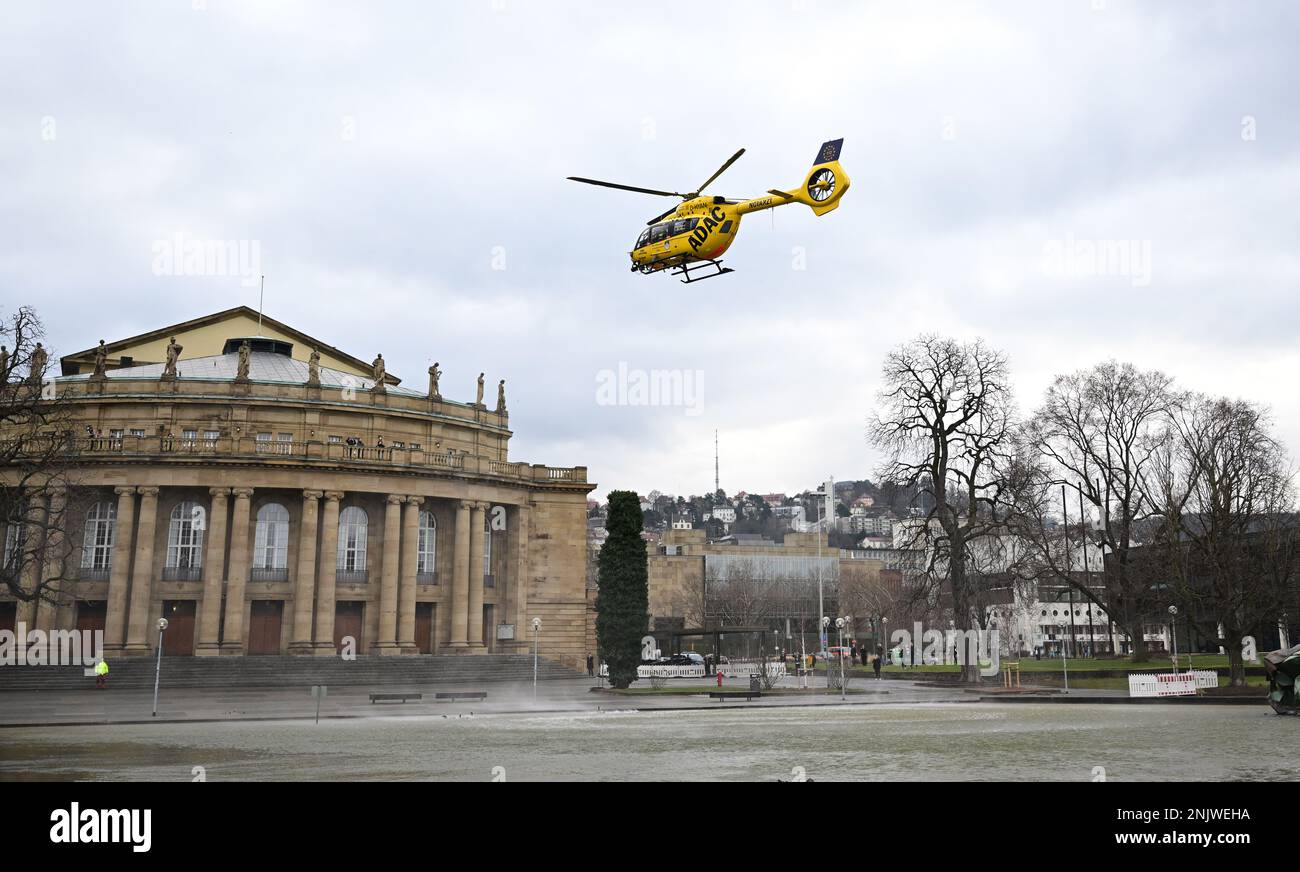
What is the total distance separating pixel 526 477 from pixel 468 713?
40.7 m

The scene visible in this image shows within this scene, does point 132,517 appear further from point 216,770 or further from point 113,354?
point 216,770

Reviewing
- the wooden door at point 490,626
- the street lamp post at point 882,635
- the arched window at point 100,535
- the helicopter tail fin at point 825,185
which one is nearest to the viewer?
the helicopter tail fin at point 825,185

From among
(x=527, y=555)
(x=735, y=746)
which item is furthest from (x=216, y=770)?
(x=527, y=555)

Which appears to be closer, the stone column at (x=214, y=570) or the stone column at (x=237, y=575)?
the stone column at (x=237, y=575)

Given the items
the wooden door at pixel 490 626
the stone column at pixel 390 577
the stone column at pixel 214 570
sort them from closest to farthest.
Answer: the stone column at pixel 214 570 → the stone column at pixel 390 577 → the wooden door at pixel 490 626

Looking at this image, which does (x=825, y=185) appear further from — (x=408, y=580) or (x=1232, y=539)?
(x=408, y=580)

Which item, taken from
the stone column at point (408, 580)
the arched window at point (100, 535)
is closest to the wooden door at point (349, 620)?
the stone column at point (408, 580)

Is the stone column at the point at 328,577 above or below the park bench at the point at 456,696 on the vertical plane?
above

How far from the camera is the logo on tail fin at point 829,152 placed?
32312 millimetres

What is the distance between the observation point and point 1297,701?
2708 centimetres

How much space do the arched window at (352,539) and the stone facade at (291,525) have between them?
9 cm

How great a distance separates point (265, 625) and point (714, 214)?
45.4 meters

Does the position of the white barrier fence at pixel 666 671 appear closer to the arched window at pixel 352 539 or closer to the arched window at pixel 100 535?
the arched window at pixel 352 539

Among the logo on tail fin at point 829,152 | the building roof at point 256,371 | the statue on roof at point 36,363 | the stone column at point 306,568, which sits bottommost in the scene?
the stone column at point 306,568
